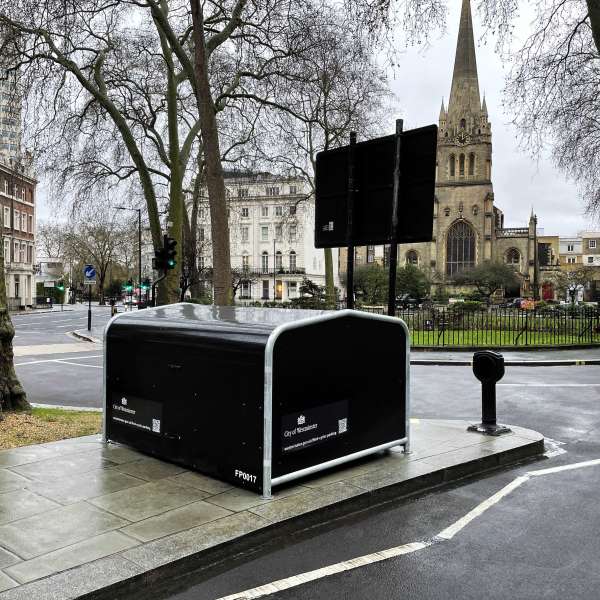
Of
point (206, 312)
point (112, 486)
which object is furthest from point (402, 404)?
point (112, 486)

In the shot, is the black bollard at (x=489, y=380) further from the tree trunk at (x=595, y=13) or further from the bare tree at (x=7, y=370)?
the tree trunk at (x=595, y=13)

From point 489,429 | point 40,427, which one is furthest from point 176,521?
point 489,429

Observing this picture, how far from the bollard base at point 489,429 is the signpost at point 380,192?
1749 millimetres

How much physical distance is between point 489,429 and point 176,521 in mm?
4300

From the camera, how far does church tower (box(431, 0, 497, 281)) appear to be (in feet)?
320

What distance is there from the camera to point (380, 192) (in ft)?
24.0

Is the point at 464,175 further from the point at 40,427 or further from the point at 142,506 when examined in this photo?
the point at 142,506

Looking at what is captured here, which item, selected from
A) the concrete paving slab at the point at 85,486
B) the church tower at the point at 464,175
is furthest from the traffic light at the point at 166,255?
the church tower at the point at 464,175

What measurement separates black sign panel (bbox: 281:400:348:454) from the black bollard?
2.48 m

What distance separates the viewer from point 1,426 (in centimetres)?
732

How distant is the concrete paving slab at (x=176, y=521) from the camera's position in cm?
426

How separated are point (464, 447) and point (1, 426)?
5.34 metres

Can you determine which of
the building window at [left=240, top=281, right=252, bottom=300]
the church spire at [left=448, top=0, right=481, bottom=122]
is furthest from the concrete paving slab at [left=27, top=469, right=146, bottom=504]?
the church spire at [left=448, top=0, right=481, bottom=122]

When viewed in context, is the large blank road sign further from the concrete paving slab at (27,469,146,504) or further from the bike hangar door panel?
the concrete paving slab at (27,469,146,504)
